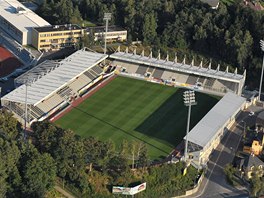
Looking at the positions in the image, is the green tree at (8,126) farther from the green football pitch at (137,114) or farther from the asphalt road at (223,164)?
the asphalt road at (223,164)

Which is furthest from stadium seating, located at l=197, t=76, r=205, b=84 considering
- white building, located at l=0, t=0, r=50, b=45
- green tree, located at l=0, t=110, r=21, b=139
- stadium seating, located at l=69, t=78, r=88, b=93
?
white building, located at l=0, t=0, r=50, b=45

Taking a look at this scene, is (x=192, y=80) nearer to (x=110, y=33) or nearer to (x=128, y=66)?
(x=128, y=66)

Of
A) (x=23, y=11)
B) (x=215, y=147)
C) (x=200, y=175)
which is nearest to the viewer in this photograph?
(x=200, y=175)

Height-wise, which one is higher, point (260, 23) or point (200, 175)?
point (260, 23)

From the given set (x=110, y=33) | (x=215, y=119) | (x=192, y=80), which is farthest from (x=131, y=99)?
(x=110, y=33)

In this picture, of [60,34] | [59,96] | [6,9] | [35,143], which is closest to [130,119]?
[59,96]

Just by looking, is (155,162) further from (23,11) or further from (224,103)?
(23,11)

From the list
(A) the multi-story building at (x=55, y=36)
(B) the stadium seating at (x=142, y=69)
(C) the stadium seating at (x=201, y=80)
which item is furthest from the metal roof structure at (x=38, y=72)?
(C) the stadium seating at (x=201, y=80)
